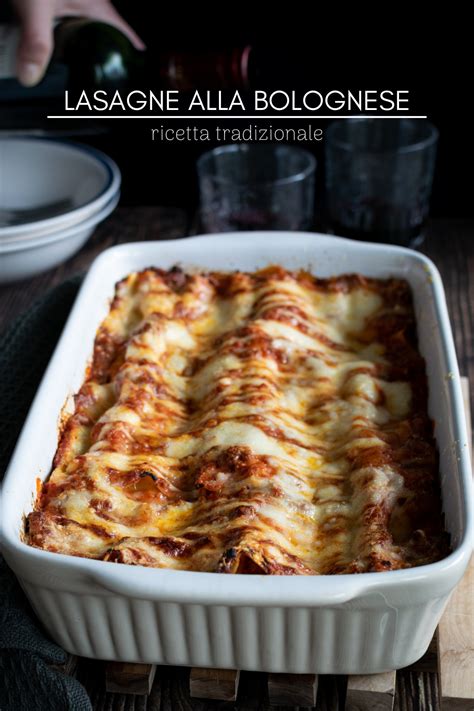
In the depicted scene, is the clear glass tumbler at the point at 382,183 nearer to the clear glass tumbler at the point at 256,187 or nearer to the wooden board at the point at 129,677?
the clear glass tumbler at the point at 256,187

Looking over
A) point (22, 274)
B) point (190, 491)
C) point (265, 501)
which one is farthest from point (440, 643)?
point (22, 274)

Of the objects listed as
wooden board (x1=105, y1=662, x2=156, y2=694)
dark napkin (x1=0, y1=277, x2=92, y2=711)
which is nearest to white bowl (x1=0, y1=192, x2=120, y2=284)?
dark napkin (x1=0, y1=277, x2=92, y2=711)

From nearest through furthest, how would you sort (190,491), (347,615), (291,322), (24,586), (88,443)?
(347,615), (24,586), (190,491), (88,443), (291,322)

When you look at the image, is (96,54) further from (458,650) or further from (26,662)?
(458,650)

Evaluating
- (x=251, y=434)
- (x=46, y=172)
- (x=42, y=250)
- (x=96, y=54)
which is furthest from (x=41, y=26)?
(x=251, y=434)

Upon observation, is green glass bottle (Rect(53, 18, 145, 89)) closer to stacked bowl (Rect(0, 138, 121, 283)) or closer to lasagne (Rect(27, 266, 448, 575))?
stacked bowl (Rect(0, 138, 121, 283))

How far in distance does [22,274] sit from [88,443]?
1154mm

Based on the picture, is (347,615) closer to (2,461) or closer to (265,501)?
(265,501)

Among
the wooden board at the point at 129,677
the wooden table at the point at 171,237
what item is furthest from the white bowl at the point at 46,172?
the wooden board at the point at 129,677

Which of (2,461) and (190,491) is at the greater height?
(190,491)

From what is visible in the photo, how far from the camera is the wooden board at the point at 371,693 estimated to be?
150cm

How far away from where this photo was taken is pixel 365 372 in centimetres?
200

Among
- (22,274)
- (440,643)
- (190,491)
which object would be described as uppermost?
(190,491)

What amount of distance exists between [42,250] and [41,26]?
73cm
